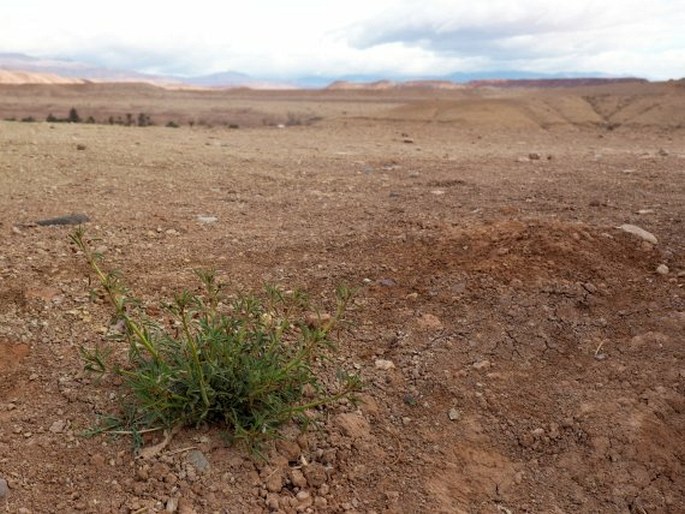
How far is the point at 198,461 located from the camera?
2123 mm

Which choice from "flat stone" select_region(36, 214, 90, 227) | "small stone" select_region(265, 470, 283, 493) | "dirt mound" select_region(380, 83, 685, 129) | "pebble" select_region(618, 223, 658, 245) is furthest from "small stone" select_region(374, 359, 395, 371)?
"dirt mound" select_region(380, 83, 685, 129)

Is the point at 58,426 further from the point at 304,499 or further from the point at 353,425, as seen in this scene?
the point at 353,425

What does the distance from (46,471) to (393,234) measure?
2.42 meters

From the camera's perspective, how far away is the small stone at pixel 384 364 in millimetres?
2695

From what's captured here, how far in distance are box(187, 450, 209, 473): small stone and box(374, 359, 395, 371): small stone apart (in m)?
0.86

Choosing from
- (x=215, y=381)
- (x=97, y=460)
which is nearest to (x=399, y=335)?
(x=215, y=381)

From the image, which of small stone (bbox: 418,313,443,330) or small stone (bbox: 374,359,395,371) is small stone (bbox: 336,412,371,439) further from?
small stone (bbox: 418,313,443,330)

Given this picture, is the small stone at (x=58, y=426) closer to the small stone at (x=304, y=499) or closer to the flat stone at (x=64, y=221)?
the small stone at (x=304, y=499)

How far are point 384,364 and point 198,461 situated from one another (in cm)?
91

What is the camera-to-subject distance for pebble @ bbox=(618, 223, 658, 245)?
369 centimetres

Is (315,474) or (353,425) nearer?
(315,474)

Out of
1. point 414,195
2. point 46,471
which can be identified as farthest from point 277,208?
point 46,471

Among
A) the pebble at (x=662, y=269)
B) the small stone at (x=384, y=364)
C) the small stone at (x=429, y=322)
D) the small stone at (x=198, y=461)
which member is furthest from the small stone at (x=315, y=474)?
the pebble at (x=662, y=269)

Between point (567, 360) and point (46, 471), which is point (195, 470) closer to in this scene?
point (46, 471)
